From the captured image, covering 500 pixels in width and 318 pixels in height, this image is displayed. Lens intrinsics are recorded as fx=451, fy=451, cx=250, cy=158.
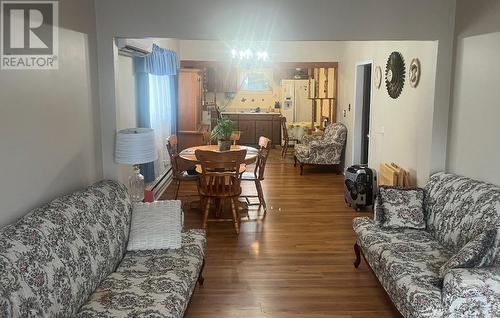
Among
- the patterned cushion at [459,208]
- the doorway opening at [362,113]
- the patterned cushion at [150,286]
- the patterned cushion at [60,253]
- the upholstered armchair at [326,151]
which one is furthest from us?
the upholstered armchair at [326,151]

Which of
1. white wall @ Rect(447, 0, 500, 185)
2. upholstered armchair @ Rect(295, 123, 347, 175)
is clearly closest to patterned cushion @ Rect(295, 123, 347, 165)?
upholstered armchair @ Rect(295, 123, 347, 175)

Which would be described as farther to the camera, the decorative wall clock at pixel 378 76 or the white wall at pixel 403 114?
the decorative wall clock at pixel 378 76

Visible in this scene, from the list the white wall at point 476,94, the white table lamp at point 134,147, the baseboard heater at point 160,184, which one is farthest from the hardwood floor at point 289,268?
the white wall at point 476,94

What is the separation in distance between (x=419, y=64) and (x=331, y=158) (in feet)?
12.7

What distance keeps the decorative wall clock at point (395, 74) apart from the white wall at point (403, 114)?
0.08 meters

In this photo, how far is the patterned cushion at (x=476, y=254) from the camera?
254 cm

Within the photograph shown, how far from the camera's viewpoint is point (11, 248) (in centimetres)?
200

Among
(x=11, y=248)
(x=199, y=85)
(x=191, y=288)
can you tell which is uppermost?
(x=199, y=85)

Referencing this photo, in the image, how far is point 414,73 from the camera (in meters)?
4.53

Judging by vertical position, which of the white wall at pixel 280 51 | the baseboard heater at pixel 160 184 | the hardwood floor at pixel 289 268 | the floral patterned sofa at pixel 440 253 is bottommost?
the hardwood floor at pixel 289 268

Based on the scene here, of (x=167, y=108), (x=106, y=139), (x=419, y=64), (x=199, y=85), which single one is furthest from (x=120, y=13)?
(x=199, y=85)

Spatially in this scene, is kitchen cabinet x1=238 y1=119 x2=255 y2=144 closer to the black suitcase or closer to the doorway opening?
the doorway opening

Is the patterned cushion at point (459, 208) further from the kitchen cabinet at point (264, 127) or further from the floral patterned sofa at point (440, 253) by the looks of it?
the kitchen cabinet at point (264, 127)

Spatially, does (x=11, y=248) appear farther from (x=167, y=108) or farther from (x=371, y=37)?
(x=167, y=108)
